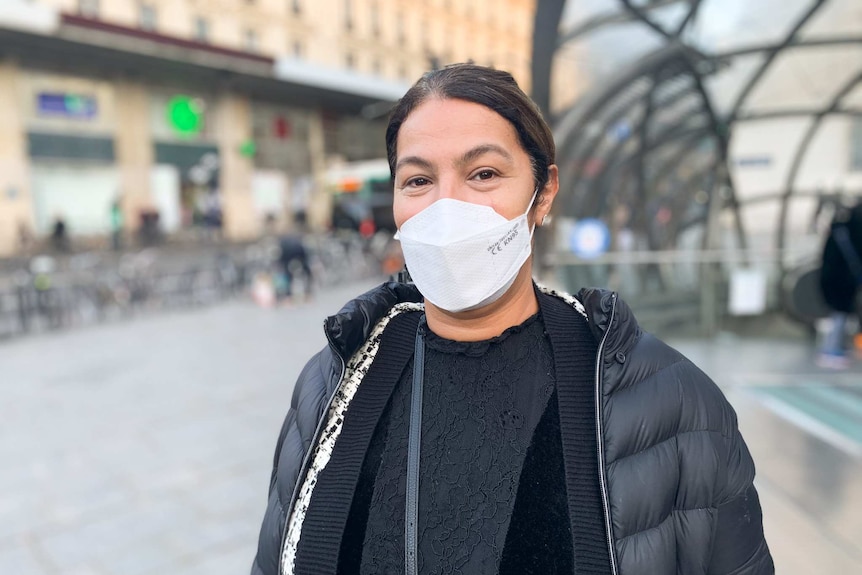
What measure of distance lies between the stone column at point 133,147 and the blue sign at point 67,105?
1040 millimetres

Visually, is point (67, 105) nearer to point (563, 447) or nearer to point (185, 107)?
point (185, 107)

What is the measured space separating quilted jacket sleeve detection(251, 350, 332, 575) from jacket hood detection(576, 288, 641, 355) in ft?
2.10

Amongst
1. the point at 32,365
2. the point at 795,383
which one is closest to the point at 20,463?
the point at 32,365

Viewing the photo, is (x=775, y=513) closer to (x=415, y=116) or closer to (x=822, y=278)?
(x=415, y=116)

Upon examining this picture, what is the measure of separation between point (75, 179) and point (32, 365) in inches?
679

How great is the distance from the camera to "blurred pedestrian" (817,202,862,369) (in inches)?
247

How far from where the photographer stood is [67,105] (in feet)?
73.9

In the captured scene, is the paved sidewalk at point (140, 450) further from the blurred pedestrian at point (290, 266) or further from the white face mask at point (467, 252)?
the blurred pedestrian at point (290, 266)

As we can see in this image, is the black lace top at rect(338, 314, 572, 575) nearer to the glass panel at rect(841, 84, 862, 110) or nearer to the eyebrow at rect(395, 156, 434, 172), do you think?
the eyebrow at rect(395, 156, 434, 172)

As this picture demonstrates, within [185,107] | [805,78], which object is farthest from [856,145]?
[185,107]

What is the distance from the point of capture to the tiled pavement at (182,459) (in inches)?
138

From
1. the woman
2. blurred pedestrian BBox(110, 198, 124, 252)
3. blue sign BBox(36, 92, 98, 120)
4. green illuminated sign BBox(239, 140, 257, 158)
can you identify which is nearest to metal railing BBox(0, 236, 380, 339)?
blurred pedestrian BBox(110, 198, 124, 252)

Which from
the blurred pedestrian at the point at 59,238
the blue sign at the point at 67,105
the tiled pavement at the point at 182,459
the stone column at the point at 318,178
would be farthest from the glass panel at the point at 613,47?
the stone column at the point at 318,178

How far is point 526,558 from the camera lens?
1202 millimetres
